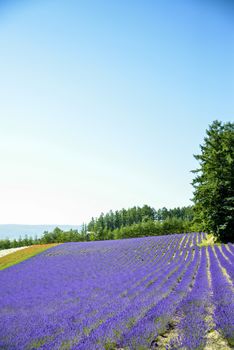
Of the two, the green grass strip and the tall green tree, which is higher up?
the tall green tree

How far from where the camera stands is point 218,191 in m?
29.8

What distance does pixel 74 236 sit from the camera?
290 feet

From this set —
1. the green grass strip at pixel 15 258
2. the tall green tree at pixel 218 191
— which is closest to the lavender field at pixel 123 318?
the tall green tree at pixel 218 191

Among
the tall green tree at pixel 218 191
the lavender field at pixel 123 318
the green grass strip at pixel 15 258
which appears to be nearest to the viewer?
the lavender field at pixel 123 318

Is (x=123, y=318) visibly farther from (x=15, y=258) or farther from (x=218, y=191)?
(x=15, y=258)

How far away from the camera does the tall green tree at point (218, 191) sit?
2931cm

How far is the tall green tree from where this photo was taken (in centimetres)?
2931

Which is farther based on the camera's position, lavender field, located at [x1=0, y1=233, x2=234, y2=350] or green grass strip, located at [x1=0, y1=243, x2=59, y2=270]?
green grass strip, located at [x1=0, y1=243, x2=59, y2=270]

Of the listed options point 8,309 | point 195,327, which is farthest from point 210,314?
point 8,309

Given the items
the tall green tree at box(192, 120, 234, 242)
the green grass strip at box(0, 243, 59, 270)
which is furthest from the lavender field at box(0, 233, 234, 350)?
the green grass strip at box(0, 243, 59, 270)

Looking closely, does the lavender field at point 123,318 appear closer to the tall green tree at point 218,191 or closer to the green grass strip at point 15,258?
the tall green tree at point 218,191

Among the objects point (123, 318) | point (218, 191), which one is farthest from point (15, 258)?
point (123, 318)

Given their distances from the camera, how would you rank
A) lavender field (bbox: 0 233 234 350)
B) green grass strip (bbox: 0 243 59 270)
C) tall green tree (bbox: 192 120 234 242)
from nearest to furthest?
lavender field (bbox: 0 233 234 350) < tall green tree (bbox: 192 120 234 242) < green grass strip (bbox: 0 243 59 270)

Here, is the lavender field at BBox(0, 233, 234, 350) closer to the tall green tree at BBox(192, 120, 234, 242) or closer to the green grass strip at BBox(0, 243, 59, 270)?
the tall green tree at BBox(192, 120, 234, 242)
